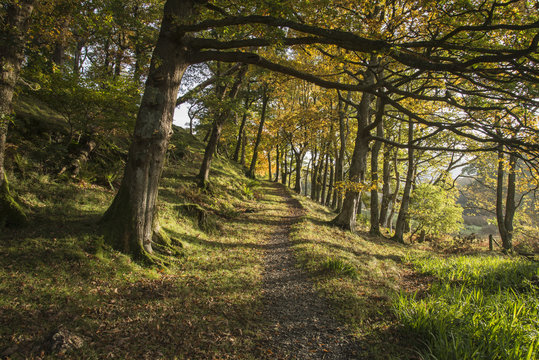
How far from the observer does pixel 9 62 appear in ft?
15.8

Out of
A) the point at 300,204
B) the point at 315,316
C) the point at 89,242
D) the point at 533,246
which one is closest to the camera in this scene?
the point at 315,316

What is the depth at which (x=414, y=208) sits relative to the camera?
18.4 m

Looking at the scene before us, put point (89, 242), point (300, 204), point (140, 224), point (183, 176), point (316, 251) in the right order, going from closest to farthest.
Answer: point (89, 242), point (140, 224), point (316, 251), point (183, 176), point (300, 204)

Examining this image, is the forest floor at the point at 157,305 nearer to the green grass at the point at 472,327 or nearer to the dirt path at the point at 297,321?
the dirt path at the point at 297,321

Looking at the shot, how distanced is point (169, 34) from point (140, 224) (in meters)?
4.31

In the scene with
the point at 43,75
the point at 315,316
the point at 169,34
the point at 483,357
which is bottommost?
the point at 315,316

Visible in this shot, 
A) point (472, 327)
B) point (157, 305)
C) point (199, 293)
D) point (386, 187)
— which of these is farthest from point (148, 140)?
point (386, 187)

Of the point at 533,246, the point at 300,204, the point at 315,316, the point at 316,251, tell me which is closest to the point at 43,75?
the point at 315,316

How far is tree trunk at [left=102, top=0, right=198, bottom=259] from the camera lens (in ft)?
17.9

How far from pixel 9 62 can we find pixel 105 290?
478 cm

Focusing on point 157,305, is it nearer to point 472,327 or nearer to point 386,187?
point 472,327

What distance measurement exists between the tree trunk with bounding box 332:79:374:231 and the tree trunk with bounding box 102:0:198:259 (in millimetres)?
8964

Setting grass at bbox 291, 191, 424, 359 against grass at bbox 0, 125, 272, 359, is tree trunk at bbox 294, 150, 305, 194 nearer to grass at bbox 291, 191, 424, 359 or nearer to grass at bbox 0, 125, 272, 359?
grass at bbox 291, 191, 424, 359

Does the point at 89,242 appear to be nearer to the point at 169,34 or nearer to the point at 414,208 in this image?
the point at 169,34
